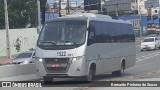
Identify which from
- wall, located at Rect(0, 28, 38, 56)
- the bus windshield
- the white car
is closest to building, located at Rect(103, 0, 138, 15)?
the white car

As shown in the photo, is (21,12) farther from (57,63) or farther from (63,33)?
(57,63)

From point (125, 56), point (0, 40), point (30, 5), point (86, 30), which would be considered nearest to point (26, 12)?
point (30, 5)

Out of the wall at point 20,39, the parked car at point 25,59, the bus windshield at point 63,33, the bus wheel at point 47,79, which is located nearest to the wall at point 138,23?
the wall at point 20,39

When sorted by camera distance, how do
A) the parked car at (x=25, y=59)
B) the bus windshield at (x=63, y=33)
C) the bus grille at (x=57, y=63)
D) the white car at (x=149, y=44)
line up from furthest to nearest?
the white car at (x=149, y=44), the parked car at (x=25, y=59), the bus windshield at (x=63, y=33), the bus grille at (x=57, y=63)

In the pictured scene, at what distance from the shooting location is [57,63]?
65.0 ft

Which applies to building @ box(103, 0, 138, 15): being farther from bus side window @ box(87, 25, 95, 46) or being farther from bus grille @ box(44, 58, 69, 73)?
bus grille @ box(44, 58, 69, 73)

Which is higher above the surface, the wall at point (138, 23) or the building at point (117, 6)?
the building at point (117, 6)

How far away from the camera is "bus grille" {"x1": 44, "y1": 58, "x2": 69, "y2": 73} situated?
64.7 feet

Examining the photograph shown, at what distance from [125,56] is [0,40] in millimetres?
30090

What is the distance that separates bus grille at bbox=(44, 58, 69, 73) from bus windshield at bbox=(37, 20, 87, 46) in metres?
0.76

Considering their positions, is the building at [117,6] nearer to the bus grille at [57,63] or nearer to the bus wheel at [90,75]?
the bus wheel at [90,75]

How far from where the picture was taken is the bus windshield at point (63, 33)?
20.3 meters

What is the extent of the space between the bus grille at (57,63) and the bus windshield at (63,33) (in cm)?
76

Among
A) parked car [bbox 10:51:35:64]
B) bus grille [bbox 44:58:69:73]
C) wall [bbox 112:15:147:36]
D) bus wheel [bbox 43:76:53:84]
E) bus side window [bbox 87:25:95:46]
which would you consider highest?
bus side window [bbox 87:25:95:46]
